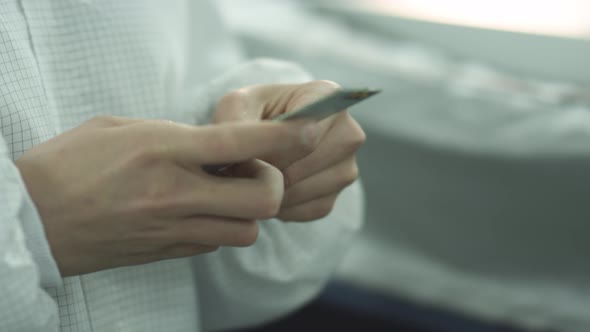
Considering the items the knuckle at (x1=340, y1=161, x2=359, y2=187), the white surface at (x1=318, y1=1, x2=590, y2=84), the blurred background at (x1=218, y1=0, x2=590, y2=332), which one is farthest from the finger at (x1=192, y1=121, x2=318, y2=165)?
the white surface at (x1=318, y1=1, x2=590, y2=84)

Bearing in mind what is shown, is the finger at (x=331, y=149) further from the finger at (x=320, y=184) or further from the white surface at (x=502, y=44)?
the white surface at (x=502, y=44)

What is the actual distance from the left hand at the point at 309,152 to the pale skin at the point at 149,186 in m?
0.04

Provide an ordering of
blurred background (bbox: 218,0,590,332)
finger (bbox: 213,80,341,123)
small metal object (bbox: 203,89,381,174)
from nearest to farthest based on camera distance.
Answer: small metal object (bbox: 203,89,381,174), finger (bbox: 213,80,341,123), blurred background (bbox: 218,0,590,332)

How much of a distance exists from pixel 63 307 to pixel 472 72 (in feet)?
1.54

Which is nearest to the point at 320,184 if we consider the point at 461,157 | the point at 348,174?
the point at 348,174

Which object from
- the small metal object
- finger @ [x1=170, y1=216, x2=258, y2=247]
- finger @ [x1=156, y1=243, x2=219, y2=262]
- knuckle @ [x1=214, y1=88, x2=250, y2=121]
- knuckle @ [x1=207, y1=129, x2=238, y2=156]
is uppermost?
the small metal object

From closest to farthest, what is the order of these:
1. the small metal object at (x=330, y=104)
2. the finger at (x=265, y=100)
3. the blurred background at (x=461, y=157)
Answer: the small metal object at (x=330, y=104) → the finger at (x=265, y=100) → the blurred background at (x=461, y=157)

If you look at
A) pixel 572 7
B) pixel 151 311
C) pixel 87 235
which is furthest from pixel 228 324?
pixel 572 7

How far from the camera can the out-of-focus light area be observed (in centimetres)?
65

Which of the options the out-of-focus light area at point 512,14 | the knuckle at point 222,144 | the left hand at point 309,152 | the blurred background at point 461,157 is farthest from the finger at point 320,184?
the out-of-focus light area at point 512,14

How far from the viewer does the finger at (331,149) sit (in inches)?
13.5

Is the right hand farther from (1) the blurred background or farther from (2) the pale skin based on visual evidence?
(1) the blurred background

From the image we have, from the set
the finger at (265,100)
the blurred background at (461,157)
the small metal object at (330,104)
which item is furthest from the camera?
the blurred background at (461,157)

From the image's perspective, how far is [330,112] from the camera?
28 centimetres
